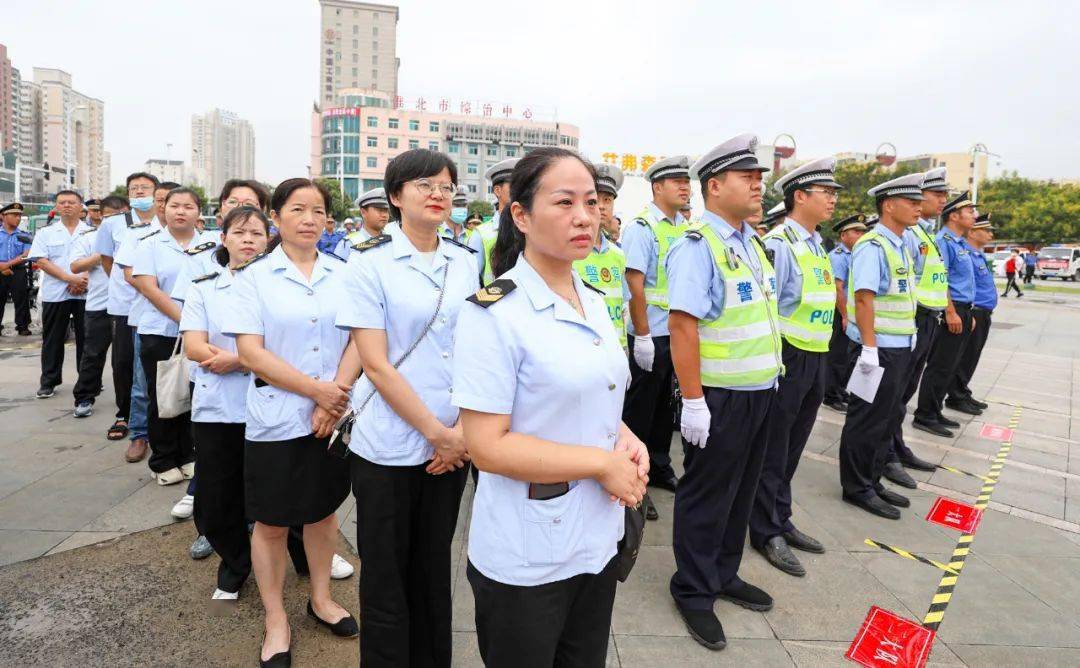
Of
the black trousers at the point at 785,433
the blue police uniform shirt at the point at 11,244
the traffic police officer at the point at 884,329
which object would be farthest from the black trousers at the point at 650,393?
the blue police uniform shirt at the point at 11,244

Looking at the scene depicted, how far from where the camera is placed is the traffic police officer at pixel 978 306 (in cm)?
636

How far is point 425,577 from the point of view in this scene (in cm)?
225

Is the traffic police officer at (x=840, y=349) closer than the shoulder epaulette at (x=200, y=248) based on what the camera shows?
No

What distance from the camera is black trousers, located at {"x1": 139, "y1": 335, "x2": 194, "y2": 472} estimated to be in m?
4.05

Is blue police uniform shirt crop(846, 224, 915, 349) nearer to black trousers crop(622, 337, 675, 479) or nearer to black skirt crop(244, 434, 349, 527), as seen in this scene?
black trousers crop(622, 337, 675, 479)

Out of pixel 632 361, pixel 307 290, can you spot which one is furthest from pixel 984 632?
pixel 307 290

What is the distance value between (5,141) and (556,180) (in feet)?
329

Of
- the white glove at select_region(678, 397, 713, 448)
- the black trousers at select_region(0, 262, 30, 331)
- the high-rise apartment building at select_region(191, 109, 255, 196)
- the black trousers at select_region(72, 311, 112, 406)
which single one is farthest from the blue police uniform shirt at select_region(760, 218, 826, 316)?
the high-rise apartment building at select_region(191, 109, 255, 196)

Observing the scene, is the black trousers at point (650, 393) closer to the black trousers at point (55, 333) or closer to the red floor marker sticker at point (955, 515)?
the red floor marker sticker at point (955, 515)

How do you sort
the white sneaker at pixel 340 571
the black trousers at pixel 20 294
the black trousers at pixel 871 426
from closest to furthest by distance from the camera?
the white sneaker at pixel 340 571, the black trousers at pixel 871 426, the black trousers at pixel 20 294

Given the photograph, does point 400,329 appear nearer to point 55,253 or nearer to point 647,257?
point 647,257

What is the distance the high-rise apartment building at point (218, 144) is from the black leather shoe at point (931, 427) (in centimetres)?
13282

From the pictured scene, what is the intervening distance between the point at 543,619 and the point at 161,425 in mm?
3488

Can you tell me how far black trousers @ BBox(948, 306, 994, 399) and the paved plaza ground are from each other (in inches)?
67.7
